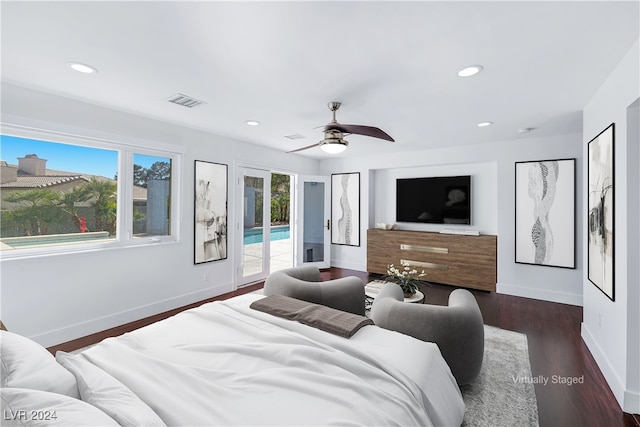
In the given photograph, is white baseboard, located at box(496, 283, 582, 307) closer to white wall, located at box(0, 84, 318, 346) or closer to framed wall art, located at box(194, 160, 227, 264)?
white wall, located at box(0, 84, 318, 346)

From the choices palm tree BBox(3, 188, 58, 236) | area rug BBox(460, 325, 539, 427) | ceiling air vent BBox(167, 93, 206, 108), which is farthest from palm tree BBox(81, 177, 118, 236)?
area rug BBox(460, 325, 539, 427)

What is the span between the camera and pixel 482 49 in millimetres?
1987

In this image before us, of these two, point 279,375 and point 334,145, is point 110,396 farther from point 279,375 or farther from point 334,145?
point 334,145

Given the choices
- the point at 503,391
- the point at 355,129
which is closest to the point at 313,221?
the point at 355,129

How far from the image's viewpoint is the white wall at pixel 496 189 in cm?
425

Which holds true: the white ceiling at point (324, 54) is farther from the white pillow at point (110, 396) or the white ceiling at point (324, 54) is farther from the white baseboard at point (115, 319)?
the white baseboard at point (115, 319)

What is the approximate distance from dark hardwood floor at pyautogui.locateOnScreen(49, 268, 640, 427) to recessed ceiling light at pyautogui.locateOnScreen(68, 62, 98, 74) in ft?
8.28

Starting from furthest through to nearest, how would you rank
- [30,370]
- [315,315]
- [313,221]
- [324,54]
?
1. [313,221]
2. [324,54]
3. [315,315]
4. [30,370]

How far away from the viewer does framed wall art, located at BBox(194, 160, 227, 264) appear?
13.8 feet

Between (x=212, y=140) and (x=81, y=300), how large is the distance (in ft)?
8.32

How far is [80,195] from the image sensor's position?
3188mm

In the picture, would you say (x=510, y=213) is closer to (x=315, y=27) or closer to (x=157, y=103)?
(x=315, y=27)

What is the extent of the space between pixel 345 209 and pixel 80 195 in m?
4.52

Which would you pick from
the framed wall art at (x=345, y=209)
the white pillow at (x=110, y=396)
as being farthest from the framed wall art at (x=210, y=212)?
the white pillow at (x=110, y=396)
